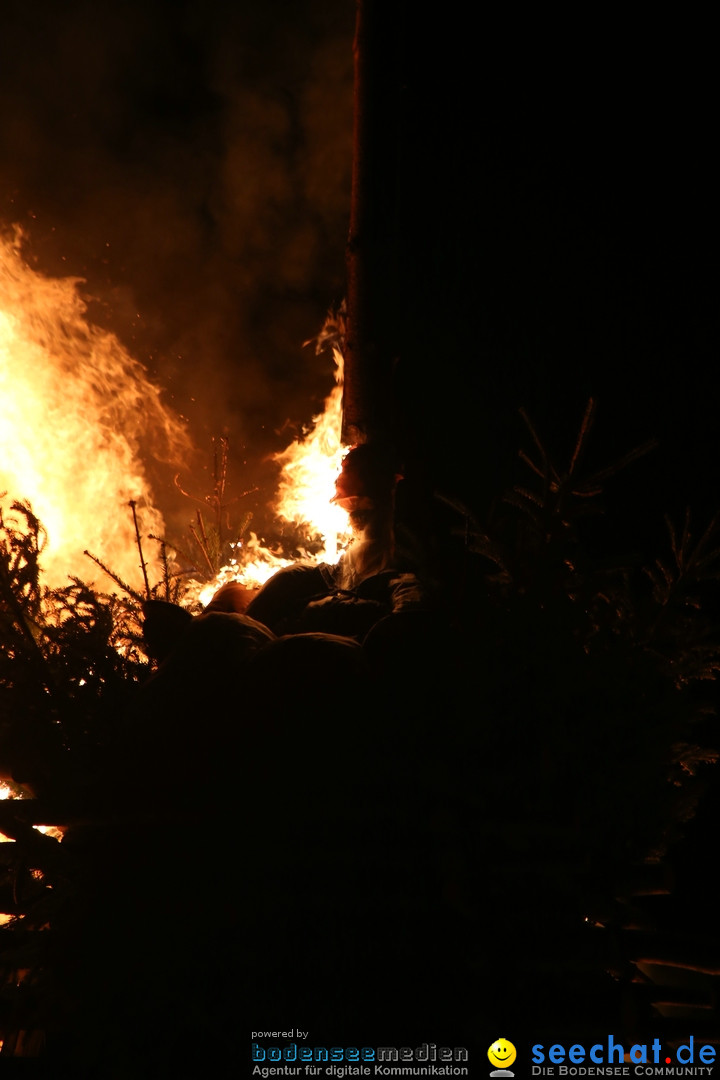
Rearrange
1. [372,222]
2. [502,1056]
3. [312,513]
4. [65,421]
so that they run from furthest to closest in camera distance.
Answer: [65,421] < [312,513] < [372,222] < [502,1056]

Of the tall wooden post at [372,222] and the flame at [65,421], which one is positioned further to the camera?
the flame at [65,421]

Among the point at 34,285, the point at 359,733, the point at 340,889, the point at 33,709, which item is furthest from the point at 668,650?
the point at 34,285

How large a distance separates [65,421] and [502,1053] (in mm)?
7056

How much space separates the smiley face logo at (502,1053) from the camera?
2396mm

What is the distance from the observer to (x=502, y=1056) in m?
2.42

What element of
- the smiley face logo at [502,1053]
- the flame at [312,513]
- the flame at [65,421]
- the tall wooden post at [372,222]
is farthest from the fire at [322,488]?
the smiley face logo at [502,1053]

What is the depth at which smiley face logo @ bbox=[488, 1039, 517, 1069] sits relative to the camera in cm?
240

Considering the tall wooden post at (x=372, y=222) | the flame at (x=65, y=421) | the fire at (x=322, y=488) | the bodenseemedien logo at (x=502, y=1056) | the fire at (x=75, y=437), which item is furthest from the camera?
the flame at (x=65, y=421)

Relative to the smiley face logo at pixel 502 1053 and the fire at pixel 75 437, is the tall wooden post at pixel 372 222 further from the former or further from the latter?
the smiley face logo at pixel 502 1053

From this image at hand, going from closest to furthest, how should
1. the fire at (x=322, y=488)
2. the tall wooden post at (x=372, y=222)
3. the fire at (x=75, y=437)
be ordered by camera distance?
the tall wooden post at (x=372, y=222), the fire at (x=322, y=488), the fire at (x=75, y=437)

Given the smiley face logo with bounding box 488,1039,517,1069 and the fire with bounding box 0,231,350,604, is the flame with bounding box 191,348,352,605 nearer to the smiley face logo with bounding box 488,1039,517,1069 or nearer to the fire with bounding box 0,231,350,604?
the fire with bounding box 0,231,350,604

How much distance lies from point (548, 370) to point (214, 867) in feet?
11.9

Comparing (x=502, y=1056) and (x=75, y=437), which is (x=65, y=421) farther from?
(x=502, y=1056)

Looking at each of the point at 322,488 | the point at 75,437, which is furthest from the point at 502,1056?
the point at 75,437
